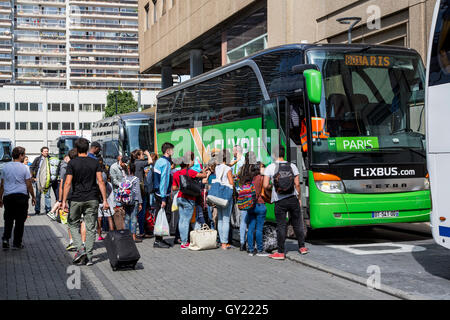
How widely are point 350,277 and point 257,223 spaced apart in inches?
100

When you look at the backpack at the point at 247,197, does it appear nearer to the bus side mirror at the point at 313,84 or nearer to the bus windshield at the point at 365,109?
the bus windshield at the point at 365,109

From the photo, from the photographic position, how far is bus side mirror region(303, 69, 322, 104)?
9734mm

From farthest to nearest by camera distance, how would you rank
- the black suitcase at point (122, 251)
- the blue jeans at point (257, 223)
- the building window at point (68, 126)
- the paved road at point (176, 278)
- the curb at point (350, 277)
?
the building window at point (68, 126)
the blue jeans at point (257, 223)
the black suitcase at point (122, 251)
the paved road at point (176, 278)
the curb at point (350, 277)

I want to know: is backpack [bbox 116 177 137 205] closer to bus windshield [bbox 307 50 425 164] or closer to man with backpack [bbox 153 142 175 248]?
man with backpack [bbox 153 142 175 248]

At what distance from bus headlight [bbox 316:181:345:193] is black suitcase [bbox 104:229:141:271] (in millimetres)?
3382

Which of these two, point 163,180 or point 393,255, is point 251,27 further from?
point 393,255

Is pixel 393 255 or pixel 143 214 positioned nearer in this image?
pixel 393 255

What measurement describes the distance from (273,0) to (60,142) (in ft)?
102

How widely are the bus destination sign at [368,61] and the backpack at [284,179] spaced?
2.55 meters

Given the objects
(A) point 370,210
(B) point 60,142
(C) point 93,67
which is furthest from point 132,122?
(C) point 93,67

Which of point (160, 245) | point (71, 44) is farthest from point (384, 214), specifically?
point (71, 44)

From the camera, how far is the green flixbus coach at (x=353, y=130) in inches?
395

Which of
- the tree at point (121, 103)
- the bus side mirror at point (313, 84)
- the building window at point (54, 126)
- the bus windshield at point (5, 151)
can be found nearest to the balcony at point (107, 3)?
the building window at point (54, 126)

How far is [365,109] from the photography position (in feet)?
33.6
